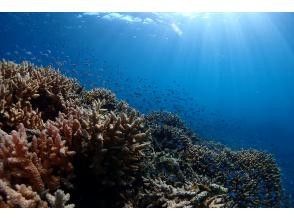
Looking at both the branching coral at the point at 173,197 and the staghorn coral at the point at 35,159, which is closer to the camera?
the staghorn coral at the point at 35,159

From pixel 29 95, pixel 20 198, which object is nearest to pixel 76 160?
pixel 20 198

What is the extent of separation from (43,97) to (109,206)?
2.59 metres

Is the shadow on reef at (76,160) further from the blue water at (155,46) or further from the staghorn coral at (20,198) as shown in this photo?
the blue water at (155,46)

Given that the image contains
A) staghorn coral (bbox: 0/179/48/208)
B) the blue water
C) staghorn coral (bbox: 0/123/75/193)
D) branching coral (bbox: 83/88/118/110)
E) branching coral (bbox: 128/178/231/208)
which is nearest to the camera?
staghorn coral (bbox: 0/179/48/208)

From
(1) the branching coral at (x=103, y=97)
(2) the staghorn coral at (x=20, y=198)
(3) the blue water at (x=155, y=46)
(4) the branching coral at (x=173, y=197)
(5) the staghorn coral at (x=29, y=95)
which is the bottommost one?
(2) the staghorn coral at (x=20, y=198)

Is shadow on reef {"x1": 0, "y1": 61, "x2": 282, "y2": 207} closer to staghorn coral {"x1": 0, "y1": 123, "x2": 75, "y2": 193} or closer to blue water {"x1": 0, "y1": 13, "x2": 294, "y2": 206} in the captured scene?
staghorn coral {"x1": 0, "y1": 123, "x2": 75, "y2": 193}

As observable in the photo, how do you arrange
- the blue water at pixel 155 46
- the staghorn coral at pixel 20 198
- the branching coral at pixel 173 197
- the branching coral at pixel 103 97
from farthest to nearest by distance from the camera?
the blue water at pixel 155 46 < the branching coral at pixel 103 97 < the branching coral at pixel 173 197 < the staghorn coral at pixel 20 198

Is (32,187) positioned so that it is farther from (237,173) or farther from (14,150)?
(237,173)

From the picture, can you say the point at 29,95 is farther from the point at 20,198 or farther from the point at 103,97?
the point at 103,97

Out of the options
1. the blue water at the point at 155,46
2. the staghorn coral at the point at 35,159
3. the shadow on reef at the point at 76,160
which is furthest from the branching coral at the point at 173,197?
the blue water at the point at 155,46

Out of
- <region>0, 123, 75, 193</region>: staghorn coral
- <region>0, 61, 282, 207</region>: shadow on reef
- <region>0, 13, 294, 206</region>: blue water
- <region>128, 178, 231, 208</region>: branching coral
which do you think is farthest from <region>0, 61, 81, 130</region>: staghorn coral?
<region>0, 13, 294, 206</region>: blue water
